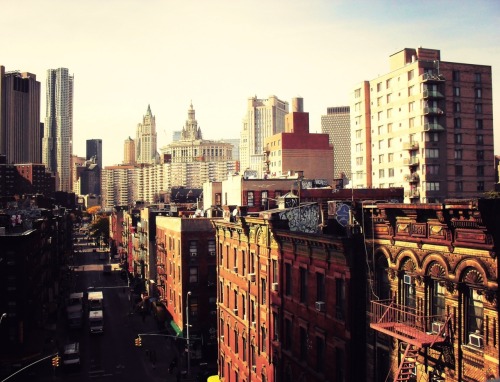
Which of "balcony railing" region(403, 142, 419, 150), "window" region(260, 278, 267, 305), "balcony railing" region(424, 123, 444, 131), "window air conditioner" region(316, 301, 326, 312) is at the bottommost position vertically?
"window" region(260, 278, 267, 305)

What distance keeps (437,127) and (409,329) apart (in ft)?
224

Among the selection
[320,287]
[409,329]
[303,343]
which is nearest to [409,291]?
[409,329]

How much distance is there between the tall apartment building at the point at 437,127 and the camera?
8544cm

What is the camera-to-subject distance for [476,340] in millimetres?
19688

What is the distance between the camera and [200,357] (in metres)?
65.4

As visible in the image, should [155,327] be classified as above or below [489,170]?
below

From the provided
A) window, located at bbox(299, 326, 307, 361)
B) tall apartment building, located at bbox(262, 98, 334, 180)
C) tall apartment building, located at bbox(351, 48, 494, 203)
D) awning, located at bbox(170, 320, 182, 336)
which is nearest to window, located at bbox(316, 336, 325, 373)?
window, located at bbox(299, 326, 307, 361)

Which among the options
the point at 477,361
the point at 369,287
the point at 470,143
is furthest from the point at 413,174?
the point at 477,361

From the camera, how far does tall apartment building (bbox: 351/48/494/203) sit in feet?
280

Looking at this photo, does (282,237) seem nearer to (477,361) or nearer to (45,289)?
(477,361)

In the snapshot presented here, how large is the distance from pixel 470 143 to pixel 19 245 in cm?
6714

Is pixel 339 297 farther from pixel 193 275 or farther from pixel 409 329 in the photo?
pixel 193 275

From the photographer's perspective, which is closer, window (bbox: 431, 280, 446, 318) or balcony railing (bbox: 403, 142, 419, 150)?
window (bbox: 431, 280, 446, 318)

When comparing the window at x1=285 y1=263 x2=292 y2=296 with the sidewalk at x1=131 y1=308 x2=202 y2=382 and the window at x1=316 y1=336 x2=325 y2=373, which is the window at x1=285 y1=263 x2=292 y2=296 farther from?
the sidewalk at x1=131 y1=308 x2=202 y2=382
